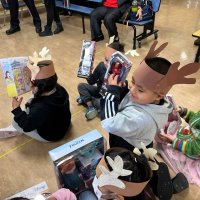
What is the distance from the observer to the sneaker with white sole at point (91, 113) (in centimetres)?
207

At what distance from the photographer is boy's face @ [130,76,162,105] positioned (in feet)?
3.62

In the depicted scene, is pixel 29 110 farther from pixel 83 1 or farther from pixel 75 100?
pixel 83 1

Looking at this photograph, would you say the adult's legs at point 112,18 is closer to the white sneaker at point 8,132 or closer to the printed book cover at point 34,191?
the white sneaker at point 8,132

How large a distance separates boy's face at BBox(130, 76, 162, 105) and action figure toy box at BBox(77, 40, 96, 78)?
67 centimetres

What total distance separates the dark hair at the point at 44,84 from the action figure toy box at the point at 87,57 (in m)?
0.30

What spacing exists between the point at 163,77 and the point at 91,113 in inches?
43.7

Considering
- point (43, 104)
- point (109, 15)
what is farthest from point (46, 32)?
point (43, 104)

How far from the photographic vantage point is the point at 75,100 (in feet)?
7.63

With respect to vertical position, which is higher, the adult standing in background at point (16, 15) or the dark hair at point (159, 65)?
the dark hair at point (159, 65)

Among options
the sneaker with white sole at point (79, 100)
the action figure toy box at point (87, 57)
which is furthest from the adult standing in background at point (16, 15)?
the action figure toy box at point (87, 57)

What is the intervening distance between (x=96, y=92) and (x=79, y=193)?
3.21 ft

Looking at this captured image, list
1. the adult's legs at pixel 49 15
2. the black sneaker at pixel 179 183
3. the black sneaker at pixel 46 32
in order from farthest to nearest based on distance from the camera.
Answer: the black sneaker at pixel 46 32, the adult's legs at pixel 49 15, the black sneaker at pixel 179 183

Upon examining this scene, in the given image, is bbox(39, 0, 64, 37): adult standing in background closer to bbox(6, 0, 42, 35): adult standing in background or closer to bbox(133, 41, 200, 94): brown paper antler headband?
bbox(6, 0, 42, 35): adult standing in background

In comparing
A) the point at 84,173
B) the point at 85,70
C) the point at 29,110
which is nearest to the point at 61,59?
the point at 85,70
